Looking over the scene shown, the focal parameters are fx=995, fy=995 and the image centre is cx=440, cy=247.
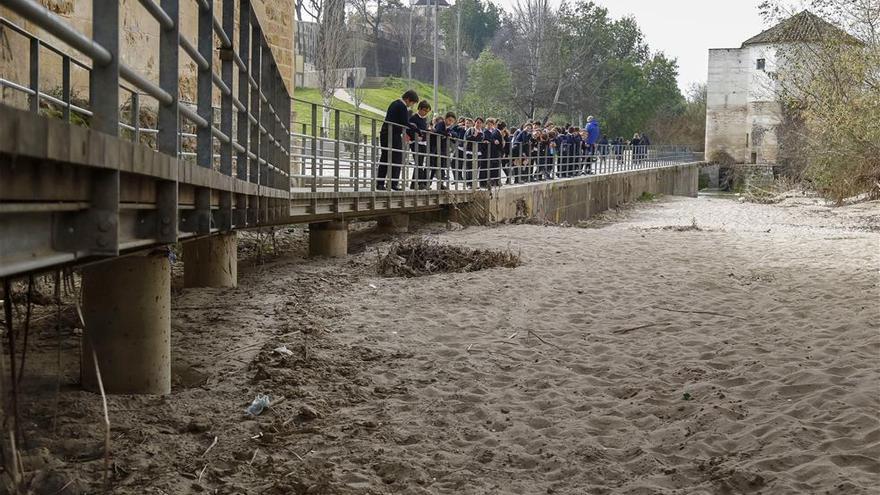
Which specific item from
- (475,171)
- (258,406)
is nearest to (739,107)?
(475,171)

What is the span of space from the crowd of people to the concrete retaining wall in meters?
0.51

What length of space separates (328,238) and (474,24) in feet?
218

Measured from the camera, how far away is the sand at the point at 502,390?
18.5 ft

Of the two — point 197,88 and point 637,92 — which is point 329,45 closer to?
point 637,92

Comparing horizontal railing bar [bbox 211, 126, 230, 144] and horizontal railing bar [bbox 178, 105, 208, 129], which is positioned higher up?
horizontal railing bar [bbox 178, 105, 208, 129]

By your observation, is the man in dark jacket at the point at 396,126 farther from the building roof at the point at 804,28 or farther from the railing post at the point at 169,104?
the building roof at the point at 804,28

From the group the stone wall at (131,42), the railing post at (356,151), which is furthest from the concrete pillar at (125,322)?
the railing post at (356,151)

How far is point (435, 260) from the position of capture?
1289cm

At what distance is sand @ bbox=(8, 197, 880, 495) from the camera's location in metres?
5.62

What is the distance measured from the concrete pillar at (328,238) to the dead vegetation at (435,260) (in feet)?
3.58

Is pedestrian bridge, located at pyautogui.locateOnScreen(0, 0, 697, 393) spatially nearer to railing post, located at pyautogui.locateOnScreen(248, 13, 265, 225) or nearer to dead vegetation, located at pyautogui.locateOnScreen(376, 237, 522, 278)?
railing post, located at pyautogui.locateOnScreen(248, 13, 265, 225)

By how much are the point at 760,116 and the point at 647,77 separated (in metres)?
11.0

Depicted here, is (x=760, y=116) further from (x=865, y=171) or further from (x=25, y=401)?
(x=25, y=401)

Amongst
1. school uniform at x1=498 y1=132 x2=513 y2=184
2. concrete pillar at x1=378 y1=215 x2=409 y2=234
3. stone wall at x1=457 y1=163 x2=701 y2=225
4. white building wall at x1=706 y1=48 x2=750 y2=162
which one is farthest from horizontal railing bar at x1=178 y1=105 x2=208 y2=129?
white building wall at x1=706 y1=48 x2=750 y2=162
